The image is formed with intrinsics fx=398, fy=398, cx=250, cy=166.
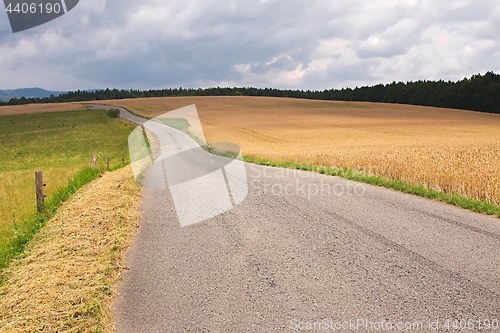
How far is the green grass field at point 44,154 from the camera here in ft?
40.1

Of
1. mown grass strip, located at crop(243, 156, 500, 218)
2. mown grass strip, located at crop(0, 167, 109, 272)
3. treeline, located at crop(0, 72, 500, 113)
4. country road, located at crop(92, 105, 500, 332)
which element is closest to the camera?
country road, located at crop(92, 105, 500, 332)

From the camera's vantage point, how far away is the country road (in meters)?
4.69

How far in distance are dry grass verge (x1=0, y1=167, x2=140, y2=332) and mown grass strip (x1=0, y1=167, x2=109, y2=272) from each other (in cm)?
24

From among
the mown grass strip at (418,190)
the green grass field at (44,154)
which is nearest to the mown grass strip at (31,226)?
the green grass field at (44,154)

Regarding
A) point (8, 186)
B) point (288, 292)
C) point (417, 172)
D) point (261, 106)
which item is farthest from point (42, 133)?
point (288, 292)

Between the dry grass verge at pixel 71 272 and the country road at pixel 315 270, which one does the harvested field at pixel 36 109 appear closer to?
the dry grass verge at pixel 71 272

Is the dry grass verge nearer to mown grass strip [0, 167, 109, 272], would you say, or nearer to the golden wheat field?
mown grass strip [0, 167, 109, 272]

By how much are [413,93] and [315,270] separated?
113600 millimetres

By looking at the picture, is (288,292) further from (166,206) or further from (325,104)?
(325,104)

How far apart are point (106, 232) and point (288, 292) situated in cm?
442

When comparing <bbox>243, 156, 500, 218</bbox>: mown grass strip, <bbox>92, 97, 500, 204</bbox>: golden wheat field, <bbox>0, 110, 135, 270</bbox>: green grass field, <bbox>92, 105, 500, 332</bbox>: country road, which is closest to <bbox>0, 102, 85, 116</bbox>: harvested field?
<bbox>0, 110, 135, 270</bbox>: green grass field

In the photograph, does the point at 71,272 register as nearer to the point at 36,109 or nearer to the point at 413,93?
the point at 36,109

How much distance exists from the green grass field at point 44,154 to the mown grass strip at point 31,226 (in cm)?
3

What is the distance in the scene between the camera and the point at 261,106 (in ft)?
283
